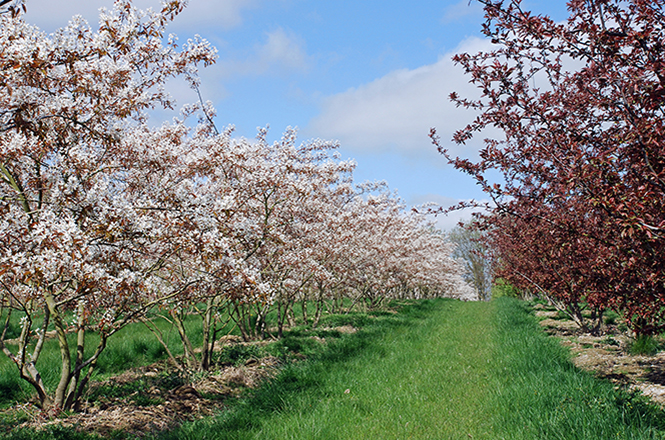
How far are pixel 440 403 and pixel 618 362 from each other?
346 centimetres

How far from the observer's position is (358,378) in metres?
5.93

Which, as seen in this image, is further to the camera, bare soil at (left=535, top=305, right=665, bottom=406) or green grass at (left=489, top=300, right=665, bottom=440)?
bare soil at (left=535, top=305, right=665, bottom=406)

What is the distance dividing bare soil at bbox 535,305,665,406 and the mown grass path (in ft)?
1.78

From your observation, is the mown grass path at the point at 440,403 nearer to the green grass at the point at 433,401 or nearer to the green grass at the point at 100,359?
the green grass at the point at 433,401

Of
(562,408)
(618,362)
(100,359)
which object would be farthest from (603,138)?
(100,359)

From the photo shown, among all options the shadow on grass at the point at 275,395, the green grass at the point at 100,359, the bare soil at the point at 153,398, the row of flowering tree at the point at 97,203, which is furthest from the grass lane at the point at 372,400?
the green grass at the point at 100,359

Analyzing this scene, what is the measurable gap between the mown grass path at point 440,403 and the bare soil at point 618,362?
544 millimetres

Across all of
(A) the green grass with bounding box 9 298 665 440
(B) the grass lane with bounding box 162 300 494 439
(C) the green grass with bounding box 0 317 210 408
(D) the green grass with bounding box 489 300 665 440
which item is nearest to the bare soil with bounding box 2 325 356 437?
(A) the green grass with bounding box 9 298 665 440

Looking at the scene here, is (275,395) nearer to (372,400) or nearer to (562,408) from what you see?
(372,400)

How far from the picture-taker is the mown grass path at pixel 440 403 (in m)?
3.61

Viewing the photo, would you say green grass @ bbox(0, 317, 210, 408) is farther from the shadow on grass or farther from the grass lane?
the grass lane

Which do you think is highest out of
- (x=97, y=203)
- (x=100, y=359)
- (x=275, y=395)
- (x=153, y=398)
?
(x=97, y=203)

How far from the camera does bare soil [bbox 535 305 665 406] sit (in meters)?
5.16

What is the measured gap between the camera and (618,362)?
6.47 metres
